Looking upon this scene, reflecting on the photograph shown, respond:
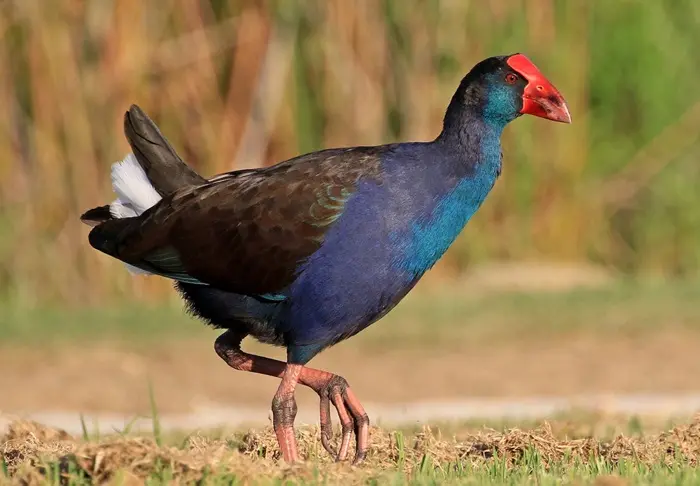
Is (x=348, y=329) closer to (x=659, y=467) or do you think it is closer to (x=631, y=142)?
(x=659, y=467)

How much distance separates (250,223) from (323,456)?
866mm

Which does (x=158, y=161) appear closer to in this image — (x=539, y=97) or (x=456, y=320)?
(x=539, y=97)

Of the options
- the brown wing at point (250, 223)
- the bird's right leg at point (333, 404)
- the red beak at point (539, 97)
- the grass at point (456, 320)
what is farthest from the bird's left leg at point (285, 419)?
the grass at point (456, 320)

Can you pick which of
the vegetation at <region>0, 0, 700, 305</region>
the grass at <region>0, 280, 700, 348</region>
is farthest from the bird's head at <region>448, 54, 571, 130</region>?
the vegetation at <region>0, 0, 700, 305</region>

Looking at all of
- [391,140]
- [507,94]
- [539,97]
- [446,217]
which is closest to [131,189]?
[446,217]

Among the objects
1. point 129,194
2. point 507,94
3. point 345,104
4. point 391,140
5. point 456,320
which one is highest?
point 345,104

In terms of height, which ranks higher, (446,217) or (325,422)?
(446,217)

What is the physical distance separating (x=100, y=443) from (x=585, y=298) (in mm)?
6843

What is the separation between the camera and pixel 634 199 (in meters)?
12.5

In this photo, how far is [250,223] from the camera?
530cm

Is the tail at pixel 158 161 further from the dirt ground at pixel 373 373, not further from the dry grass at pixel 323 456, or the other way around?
the dirt ground at pixel 373 373

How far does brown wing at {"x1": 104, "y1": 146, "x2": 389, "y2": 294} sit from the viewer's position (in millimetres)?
5152

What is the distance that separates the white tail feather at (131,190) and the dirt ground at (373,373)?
8.50ft

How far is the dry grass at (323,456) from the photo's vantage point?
4133 millimetres
